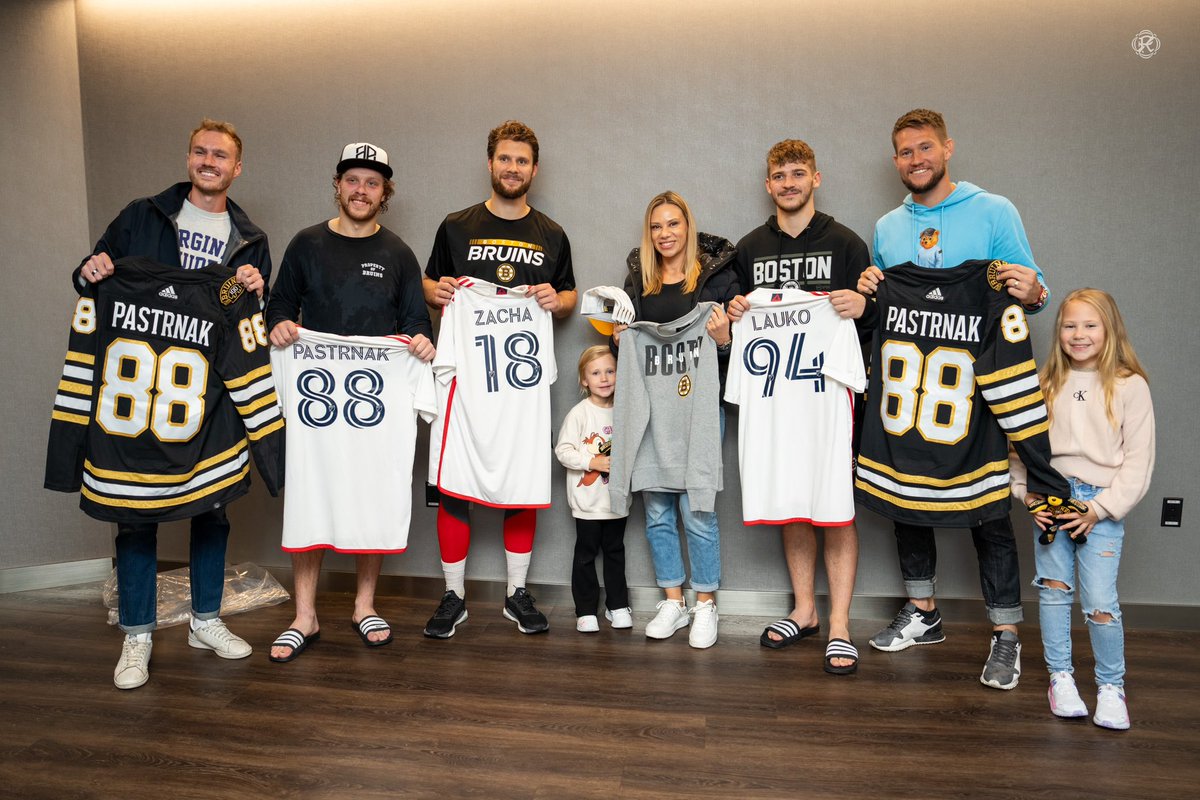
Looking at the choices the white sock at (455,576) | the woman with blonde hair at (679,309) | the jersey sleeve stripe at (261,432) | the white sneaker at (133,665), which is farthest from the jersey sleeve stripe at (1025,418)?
the white sneaker at (133,665)

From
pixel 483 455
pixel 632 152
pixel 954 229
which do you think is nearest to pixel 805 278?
pixel 954 229

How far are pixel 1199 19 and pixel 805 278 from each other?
180 cm

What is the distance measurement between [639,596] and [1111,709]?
169 centimetres

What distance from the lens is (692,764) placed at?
2094 mm

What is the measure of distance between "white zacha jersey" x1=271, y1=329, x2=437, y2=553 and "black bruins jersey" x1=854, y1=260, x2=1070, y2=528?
1633mm

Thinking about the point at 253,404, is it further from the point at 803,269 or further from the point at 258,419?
the point at 803,269

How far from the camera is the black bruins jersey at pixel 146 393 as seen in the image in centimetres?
255

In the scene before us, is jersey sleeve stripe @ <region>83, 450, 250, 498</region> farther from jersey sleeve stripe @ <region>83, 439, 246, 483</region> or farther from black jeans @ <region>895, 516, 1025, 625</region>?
black jeans @ <region>895, 516, 1025, 625</region>

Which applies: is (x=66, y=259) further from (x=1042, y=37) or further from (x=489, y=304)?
(x=1042, y=37)

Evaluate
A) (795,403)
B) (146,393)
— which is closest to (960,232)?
(795,403)

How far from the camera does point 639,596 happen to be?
11.1ft

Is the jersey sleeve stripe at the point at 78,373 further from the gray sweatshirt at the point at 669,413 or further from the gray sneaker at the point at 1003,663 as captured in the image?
the gray sneaker at the point at 1003,663

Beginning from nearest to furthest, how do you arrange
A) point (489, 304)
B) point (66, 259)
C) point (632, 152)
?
point (489, 304), point (632, 152), point (66, 259)

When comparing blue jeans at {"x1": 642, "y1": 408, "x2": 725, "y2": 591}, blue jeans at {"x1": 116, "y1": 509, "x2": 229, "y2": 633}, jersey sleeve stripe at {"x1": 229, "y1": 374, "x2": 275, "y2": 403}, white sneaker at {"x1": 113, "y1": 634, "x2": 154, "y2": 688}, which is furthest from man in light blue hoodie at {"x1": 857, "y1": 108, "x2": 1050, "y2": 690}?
white sneaker at {"x1": 113, "y1": 634, "x2": 154, "y2": 688}
